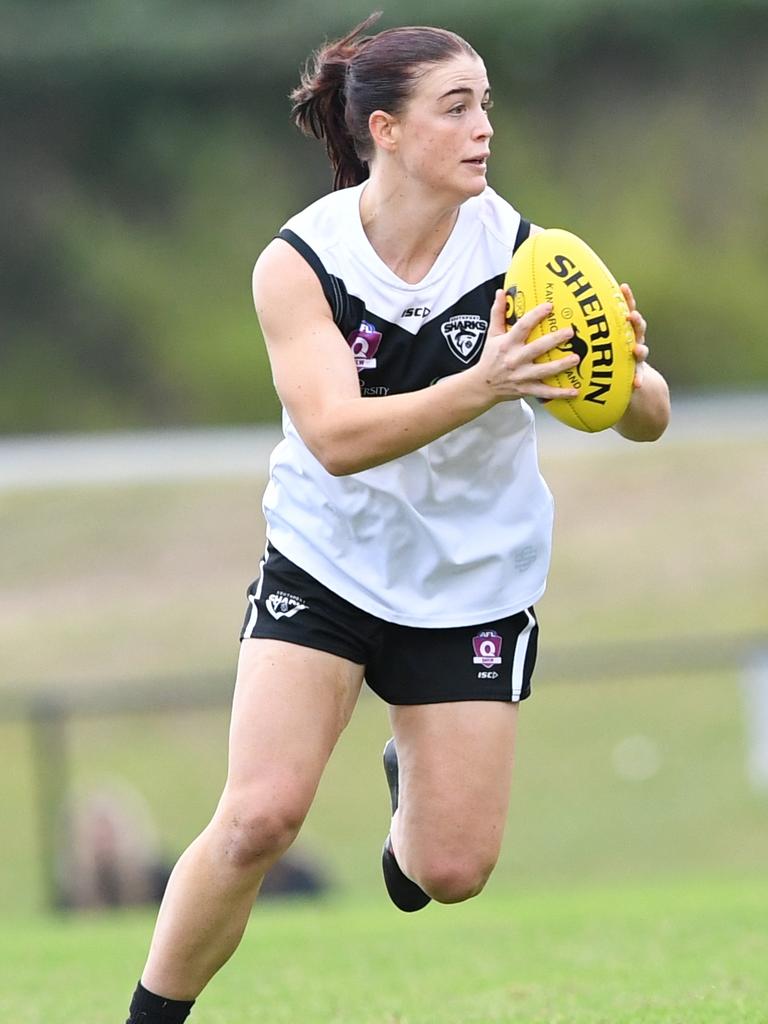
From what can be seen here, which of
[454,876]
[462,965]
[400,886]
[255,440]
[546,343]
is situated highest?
[546,343]

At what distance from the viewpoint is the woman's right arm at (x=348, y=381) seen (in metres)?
3.75

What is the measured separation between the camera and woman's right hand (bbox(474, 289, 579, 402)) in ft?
12.3

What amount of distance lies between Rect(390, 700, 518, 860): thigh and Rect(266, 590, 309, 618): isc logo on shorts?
0.38 metres

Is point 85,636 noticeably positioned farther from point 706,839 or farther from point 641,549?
point 706,839

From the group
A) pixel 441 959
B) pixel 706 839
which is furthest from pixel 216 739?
pixel 441 959

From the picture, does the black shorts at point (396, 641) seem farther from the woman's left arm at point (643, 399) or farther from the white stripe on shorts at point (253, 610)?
the woman's left arm at point (643, 399)

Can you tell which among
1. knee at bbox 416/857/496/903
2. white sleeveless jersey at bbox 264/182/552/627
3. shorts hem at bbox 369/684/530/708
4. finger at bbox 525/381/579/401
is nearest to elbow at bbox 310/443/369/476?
white sleeveless jersey at bbox 264/182/552/627

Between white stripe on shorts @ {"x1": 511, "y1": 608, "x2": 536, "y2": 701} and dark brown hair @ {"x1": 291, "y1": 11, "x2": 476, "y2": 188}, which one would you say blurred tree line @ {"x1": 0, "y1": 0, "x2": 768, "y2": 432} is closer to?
dark brown hair @ {"x1": 291, "y1": 11, "x2": 476, "y2": 188}

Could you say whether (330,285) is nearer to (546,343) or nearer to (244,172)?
(546,343)

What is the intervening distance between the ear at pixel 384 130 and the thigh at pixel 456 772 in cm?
126

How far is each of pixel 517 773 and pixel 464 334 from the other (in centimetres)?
986

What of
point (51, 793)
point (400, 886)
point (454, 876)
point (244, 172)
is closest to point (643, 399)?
point (454, 876)

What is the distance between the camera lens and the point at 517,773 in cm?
1370

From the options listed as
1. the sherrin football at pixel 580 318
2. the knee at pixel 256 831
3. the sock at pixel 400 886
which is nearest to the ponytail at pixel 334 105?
the sherrin football at pixel 580 318
